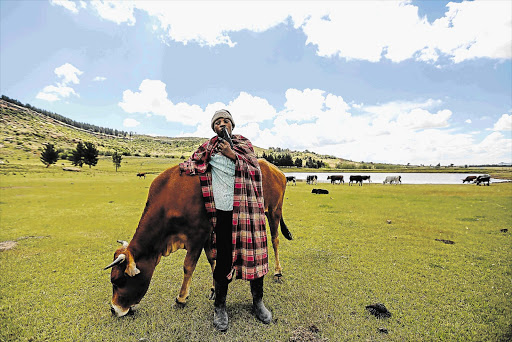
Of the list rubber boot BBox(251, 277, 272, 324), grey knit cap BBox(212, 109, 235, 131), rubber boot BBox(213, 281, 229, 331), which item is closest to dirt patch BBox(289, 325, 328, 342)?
rubber boot BBox(251, 277, 272, 324)

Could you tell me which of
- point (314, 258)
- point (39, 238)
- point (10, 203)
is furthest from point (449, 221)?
point (10, 203)

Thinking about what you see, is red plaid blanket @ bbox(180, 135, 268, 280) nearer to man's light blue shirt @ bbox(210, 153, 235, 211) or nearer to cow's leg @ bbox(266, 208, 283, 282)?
man's light blue shirt @ bbox(210, 153, 235, 211)

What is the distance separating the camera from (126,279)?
3316 mm

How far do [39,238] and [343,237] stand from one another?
993 cm

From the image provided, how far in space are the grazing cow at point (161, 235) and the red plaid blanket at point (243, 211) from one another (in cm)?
18

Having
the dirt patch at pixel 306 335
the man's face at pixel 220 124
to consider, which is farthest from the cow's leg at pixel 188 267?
the man's face at pixel 220 124

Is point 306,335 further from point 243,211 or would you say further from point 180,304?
point 180,304

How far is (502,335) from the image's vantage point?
10.5 feet

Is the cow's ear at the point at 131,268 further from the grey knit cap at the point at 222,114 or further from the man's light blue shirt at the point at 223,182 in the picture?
the grey knit cap at the point at 222,114

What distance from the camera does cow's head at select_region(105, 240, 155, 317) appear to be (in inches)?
128

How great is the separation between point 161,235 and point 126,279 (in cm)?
73

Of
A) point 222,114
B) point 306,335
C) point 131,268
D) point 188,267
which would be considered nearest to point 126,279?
point 131,268

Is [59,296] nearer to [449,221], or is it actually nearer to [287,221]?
[287,221]

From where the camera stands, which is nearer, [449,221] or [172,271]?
[172,271]
